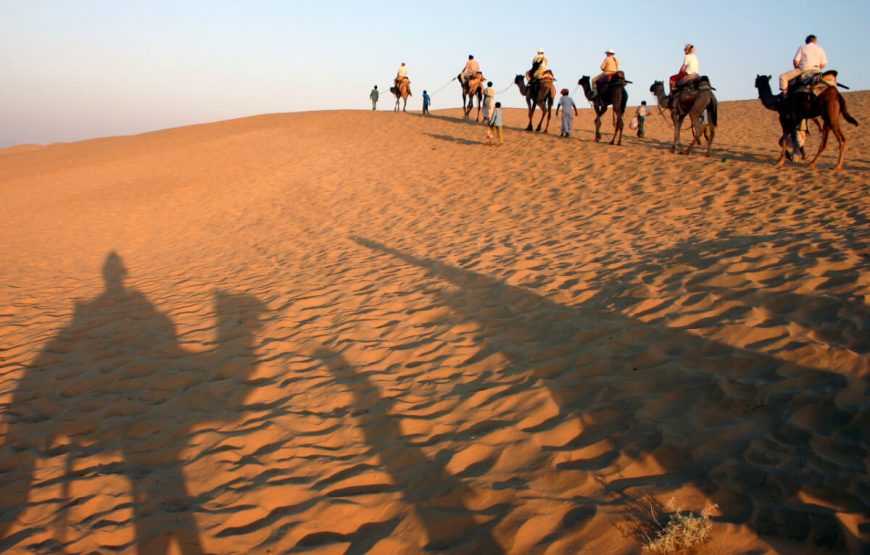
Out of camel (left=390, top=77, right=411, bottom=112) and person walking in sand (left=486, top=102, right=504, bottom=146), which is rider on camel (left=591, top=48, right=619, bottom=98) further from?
camel (left=390, top=77, right=411, bottom=112)

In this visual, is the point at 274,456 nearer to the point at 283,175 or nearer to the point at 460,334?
the point at 460,334

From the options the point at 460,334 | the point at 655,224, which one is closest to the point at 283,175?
the point at 655,224

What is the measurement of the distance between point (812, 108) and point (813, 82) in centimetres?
50

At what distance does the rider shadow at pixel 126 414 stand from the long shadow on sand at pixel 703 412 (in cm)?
201

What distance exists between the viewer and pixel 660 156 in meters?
13.5

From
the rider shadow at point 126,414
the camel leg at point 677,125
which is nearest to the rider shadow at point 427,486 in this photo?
the rider shadow at point 126,414

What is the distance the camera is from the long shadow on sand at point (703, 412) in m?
2.60

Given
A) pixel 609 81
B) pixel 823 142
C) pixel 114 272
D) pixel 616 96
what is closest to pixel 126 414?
pixel 114 272

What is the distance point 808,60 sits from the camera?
1061 centimetres

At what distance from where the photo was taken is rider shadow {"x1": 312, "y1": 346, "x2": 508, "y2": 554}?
2.64 metres

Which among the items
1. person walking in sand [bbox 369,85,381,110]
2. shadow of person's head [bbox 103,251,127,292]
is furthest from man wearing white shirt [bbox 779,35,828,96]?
person walking in sand [bbox 369,85,381,110]

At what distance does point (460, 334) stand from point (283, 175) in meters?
12.7

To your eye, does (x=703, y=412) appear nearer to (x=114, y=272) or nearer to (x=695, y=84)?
(x=114, y=272)

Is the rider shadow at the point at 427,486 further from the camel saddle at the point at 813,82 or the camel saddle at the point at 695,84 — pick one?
the camel saddle at the point at 695,84
